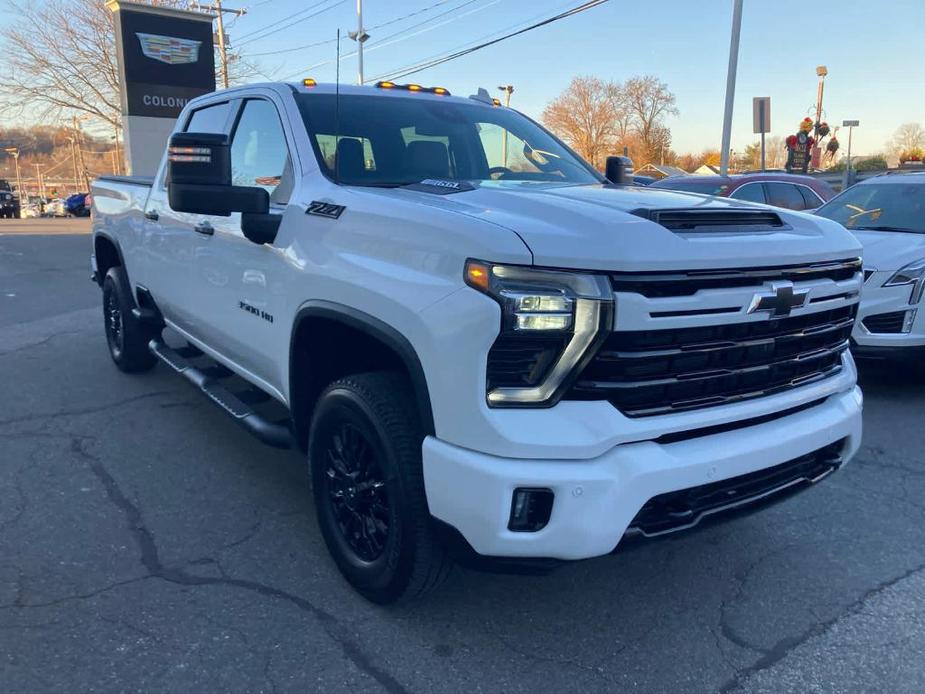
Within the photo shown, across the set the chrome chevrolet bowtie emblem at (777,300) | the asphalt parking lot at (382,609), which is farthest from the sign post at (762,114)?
the chrome chevrolet bowtie emblem at (777,300)

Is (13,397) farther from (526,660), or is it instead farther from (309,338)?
(526,660)

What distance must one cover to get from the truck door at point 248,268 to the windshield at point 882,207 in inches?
205

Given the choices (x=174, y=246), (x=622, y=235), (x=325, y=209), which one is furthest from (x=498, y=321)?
(x=174, y=246)

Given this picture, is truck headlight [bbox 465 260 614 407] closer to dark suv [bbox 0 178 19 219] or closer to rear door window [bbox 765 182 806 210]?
rear door window [bbox 765 182 806 210]

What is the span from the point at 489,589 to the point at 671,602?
2.36ft

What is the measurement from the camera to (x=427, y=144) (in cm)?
376

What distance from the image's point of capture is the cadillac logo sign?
73.1ft

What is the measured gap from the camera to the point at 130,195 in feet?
18.1

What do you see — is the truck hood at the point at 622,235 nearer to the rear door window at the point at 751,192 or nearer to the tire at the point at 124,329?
the tire at the point at 124,329

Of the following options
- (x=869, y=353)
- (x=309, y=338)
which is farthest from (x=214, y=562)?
(x=869, y=353)

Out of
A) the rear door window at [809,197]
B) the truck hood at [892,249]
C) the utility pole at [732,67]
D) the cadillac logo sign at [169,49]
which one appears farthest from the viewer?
the cadillac logo sign at [169,49]

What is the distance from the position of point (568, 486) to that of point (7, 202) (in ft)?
155

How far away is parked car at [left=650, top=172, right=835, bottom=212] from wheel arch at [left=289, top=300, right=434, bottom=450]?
300 inches

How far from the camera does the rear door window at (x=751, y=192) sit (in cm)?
990
